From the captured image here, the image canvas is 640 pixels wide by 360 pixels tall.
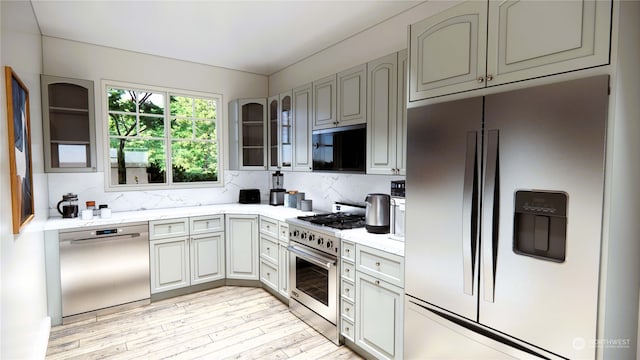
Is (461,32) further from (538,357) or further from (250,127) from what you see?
(250,127)

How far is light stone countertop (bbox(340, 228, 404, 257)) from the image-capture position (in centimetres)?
215

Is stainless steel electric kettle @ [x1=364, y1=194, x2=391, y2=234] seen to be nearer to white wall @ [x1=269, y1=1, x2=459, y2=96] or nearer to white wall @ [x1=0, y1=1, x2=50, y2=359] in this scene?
white wall @ [x1=269, y1=1, x2=459, y2=96]

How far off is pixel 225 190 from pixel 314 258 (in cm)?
222

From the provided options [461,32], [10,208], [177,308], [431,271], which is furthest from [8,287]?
[461,32]

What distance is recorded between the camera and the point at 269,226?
3.64 meters

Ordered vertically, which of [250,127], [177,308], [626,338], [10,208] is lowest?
[177,308]

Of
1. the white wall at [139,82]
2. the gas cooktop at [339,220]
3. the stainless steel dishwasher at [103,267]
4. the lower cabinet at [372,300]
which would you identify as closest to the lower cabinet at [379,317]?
the lower cabinet at [372,300]

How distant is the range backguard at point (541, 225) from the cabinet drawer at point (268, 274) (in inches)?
102

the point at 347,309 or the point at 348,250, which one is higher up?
the point at 348,250

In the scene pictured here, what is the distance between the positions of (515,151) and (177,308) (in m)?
3.45

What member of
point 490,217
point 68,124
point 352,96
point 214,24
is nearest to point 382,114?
point 352,96

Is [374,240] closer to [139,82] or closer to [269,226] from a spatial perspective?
[269,226]

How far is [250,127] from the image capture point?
4422mm

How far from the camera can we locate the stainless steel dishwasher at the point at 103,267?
3.09 meters
